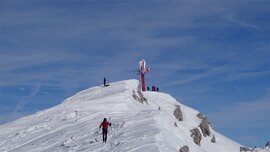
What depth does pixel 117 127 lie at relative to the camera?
→ 3659 cm

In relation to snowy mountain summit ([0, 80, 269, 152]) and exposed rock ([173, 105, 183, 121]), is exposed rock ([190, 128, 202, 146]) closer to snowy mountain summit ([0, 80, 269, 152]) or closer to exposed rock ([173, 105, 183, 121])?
snowy mountain summit ([0, 80, 269, 152])

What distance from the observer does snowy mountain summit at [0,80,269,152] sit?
3184cm

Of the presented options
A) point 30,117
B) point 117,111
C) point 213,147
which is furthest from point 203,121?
point 30,117

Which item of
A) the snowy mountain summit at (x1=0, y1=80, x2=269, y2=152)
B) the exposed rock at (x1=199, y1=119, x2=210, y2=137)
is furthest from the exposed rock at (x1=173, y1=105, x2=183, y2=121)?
the exposed rock at (x1=199, y1=119, x2=210, y2=137)

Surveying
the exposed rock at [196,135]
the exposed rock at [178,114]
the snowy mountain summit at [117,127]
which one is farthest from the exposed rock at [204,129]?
the exposed rock at [196,135]

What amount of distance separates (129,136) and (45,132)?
481 inches

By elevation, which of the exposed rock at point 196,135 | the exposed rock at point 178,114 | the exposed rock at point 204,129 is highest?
the exposed rock at point 178,114

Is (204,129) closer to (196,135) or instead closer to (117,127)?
(196,135)

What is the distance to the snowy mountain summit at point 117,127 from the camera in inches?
1254

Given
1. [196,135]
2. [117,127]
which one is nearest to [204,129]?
[196,135]

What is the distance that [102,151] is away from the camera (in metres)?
31.8

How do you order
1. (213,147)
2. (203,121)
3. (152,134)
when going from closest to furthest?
(152,134), (213,147), (203,121)

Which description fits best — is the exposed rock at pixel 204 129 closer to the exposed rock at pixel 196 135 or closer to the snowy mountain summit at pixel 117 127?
the snowy mountain summit at pixel 117 127

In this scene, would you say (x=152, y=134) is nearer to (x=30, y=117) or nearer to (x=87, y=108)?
(x=87, y=108)
